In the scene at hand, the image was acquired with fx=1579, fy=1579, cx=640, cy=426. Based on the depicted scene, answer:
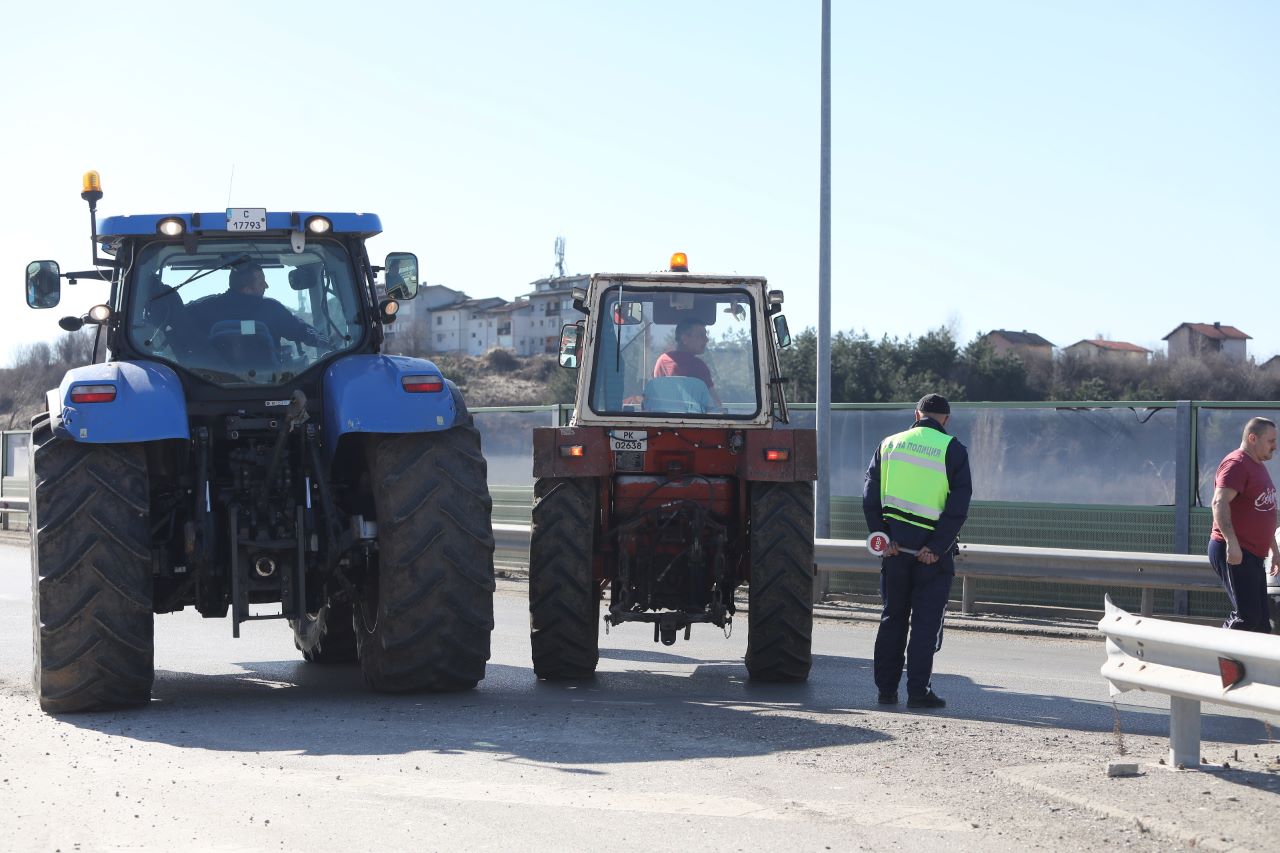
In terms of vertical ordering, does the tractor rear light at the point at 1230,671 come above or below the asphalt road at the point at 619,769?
above

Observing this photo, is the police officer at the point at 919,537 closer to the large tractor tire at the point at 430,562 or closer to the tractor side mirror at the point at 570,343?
the large tractor tire at the point at 430,562

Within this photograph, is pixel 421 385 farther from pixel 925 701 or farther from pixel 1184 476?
pixel 1184 476

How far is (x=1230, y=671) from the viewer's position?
615 cm

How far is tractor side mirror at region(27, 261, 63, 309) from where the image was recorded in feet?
31.0

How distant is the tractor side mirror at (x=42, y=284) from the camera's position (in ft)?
31.0

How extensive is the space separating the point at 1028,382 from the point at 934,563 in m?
52.7

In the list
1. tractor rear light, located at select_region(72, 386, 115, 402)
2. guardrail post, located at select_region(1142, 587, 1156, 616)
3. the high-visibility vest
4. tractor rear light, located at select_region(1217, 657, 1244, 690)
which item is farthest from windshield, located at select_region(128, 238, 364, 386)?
guardrail post, located at select_region(1142, 587, 1156, 616)

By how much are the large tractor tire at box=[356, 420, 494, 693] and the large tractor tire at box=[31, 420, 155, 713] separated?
1256 millimetres

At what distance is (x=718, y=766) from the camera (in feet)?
22.4

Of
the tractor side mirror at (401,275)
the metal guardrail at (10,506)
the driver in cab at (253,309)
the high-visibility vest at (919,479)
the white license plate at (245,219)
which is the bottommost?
the metal guardrail at (10,506)

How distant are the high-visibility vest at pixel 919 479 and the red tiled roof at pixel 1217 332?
2962 inches

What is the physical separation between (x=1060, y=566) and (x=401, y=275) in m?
6.83

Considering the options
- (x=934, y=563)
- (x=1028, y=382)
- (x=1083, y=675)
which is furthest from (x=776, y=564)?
(x=1028, y=382)

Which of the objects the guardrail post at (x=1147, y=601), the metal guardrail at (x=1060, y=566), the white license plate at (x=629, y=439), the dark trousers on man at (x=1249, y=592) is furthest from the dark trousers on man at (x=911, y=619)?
the guardrail post at (x=1147, y=601)
